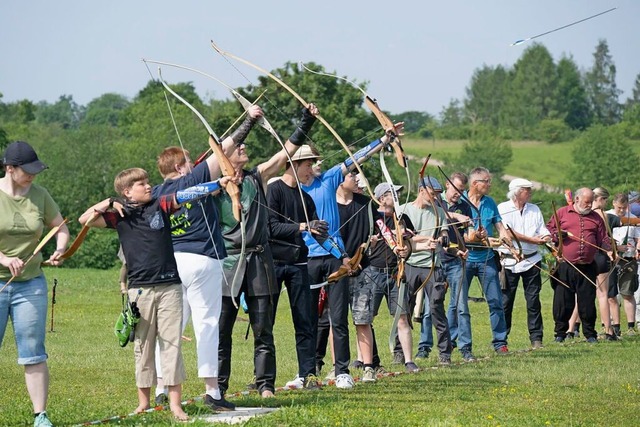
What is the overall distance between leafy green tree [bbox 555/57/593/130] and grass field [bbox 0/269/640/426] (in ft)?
445

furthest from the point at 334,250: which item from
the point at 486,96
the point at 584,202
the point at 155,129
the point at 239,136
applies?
the point at 486,96

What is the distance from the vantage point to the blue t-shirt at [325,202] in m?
11.0

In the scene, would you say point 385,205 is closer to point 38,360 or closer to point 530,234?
point 530,234

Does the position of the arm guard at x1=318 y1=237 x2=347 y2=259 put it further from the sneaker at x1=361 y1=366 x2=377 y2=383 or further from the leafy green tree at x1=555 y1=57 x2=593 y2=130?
the leafy green tree at x1=555 y1=57 x2=593 y2=130

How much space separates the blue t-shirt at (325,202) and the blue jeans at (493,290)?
13.4 ft

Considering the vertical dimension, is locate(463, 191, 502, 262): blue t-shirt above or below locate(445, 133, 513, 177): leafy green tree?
below

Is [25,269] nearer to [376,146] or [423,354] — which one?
[376,146]

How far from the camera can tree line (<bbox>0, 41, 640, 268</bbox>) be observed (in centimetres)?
4972

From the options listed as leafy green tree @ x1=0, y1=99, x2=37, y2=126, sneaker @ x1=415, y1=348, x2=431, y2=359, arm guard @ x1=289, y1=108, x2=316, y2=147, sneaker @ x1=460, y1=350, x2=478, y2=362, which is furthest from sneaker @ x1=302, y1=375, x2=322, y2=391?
leafy green tree @ x1=0, y1=99, x2=37, y2=126

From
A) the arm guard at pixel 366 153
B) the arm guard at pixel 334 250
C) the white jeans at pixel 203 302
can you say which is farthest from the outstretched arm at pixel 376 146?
the white jeans at pixel 203 302

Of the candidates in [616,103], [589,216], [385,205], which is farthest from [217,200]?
[616,103]

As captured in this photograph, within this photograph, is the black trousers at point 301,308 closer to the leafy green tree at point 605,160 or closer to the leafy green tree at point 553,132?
the leafy green tree at point 605,160

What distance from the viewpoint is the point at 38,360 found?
8.17 meters

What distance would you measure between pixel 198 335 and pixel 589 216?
356 inches
